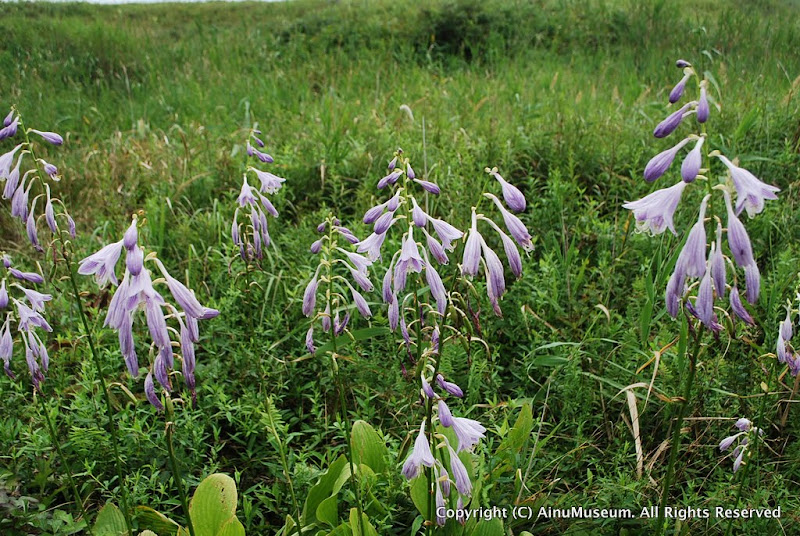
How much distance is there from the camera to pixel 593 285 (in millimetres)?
3453

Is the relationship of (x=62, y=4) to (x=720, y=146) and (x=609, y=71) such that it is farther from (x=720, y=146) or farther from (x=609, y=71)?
(x=720, y=146)

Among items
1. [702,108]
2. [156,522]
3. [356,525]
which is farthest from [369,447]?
[702,108]

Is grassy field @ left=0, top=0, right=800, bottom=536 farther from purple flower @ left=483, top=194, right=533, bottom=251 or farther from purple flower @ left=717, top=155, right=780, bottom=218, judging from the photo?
purple flower @ left=717, top=155, right=780, bottom=218

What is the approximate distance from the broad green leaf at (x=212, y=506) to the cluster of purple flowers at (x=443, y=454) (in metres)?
0.79

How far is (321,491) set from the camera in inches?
97.0

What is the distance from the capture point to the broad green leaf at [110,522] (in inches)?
97.0

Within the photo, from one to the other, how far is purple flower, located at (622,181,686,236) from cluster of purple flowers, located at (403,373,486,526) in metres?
0.71

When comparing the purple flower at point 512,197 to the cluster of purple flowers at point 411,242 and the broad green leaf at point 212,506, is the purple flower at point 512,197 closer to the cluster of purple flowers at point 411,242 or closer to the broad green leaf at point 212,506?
the cluster of purple flowers at point 411,242

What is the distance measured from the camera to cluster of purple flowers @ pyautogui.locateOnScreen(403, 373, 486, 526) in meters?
1.86

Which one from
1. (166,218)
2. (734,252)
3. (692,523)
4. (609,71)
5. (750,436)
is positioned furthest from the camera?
(609,71)

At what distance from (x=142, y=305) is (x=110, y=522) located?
4.47ft

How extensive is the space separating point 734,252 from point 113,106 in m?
8.03

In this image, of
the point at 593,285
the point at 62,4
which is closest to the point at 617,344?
the point at 593,285

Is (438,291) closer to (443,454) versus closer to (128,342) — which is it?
(443,454)
